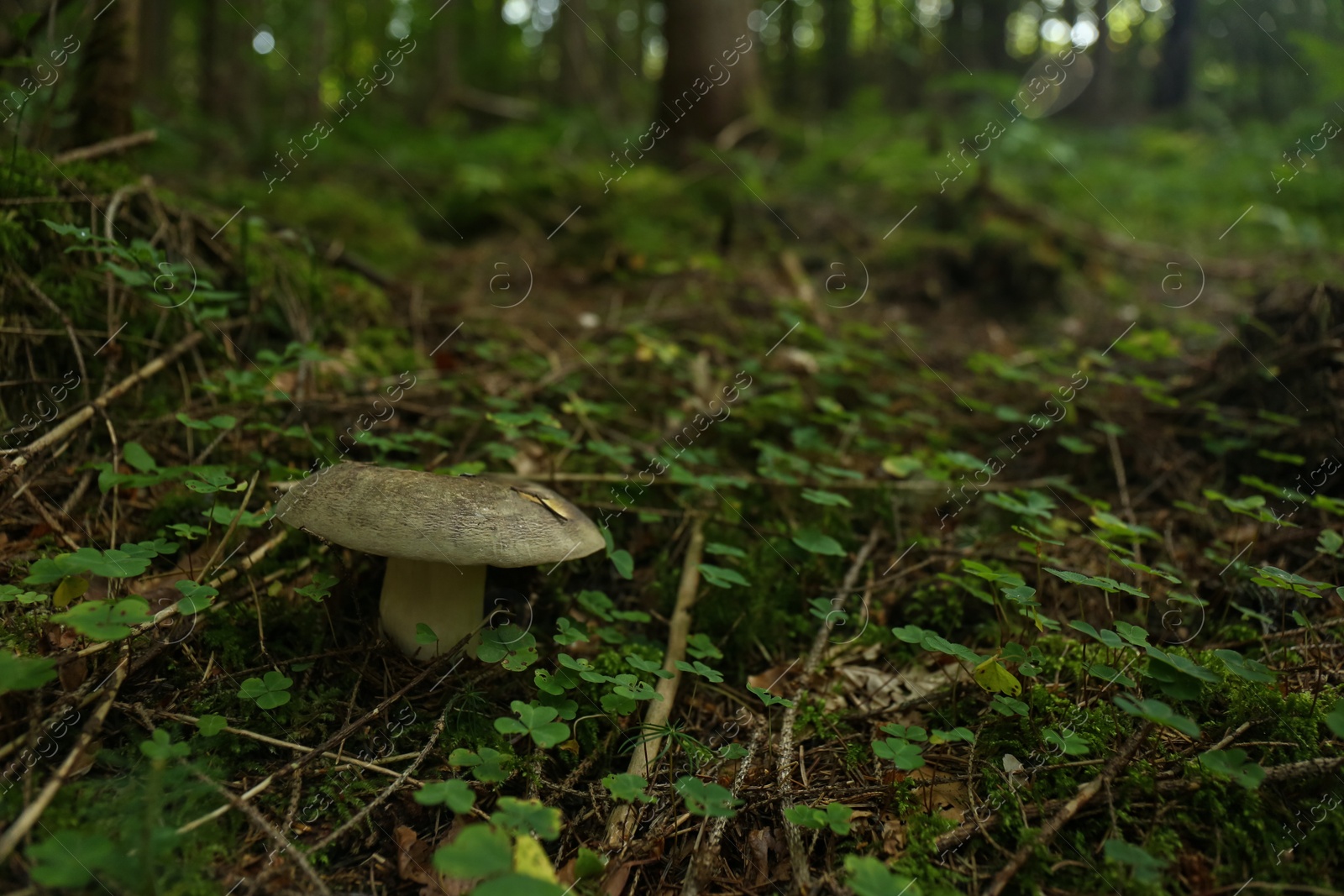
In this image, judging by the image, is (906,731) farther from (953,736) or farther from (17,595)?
(17,595)

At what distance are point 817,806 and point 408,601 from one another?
4.73 feet

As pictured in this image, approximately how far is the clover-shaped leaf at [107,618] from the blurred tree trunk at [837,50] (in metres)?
20.4

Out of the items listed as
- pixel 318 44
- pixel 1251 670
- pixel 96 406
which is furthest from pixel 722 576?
pixel 318 44

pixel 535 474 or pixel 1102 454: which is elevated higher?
pixel 535 474

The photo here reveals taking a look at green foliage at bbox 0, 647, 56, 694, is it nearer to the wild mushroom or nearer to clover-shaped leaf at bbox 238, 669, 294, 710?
clover-shaped leaf at bbox 238, 669, 294, 710

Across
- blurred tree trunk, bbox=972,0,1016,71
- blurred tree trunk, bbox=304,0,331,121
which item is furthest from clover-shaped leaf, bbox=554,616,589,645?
blurred tree trunk, bbox=972,0,1016,71

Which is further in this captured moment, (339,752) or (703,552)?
(703,552)

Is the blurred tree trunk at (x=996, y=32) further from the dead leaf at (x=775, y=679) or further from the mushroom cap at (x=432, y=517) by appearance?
the mushroom cap at (x=432, y=517)

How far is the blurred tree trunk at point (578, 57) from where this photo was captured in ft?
47.1

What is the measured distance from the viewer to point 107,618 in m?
1.90

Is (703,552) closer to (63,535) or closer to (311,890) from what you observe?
(311,890)

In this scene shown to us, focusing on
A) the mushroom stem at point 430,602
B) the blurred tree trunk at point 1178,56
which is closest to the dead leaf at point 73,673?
the mushroom stem at point 430,602

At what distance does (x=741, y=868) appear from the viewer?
2.00 meters

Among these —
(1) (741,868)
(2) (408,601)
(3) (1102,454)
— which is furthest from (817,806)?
(3) (1102,454)
